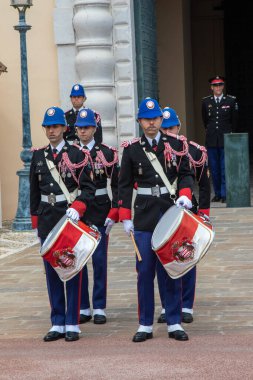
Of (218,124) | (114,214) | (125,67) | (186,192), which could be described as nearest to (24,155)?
(125,67)

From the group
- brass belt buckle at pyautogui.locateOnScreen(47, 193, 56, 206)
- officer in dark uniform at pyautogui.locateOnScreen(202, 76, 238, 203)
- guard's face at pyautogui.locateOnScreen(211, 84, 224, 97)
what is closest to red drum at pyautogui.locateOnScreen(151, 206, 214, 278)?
brass belt buckle at pyautogui.locateOnScreen(47, 193, 56, 206)

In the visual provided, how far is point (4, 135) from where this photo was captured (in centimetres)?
1702

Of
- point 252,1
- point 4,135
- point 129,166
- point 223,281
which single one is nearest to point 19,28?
point 4,135

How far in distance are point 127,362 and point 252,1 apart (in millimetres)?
19189

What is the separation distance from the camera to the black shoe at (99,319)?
961cm

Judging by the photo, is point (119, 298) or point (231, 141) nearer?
point (119, 298)

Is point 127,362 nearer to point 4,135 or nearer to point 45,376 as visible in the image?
point 45,376

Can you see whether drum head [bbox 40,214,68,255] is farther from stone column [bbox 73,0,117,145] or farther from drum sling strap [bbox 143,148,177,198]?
stone column [bbox 73,0,117,145]

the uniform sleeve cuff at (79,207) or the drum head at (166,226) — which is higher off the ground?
the uniform sleeve cuff at (79,207)

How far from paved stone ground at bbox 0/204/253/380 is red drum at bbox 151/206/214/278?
583 millimetres

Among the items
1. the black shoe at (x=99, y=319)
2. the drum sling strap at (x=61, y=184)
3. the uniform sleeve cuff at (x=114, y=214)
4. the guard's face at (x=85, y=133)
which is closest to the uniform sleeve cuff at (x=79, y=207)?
the drum sling strap at (x=61, y=184)

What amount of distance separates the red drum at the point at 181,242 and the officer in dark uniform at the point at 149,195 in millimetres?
226

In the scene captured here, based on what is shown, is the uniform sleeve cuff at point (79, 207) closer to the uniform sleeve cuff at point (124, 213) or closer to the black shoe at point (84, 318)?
the uniform sleeve cuff at point (124, 213)

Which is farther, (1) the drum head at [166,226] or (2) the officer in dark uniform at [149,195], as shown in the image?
(2) the officer in dark uniform at [149,195]
